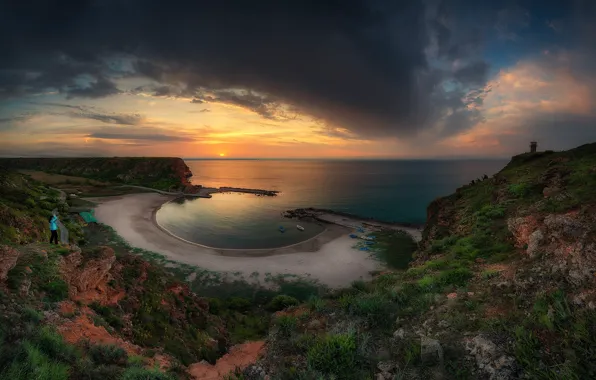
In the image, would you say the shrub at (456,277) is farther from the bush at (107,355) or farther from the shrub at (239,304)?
the shrub at (239,304)

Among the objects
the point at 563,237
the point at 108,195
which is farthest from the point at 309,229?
the point at 108,195

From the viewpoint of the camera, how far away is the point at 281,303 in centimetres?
2289

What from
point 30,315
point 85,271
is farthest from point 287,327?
point 85,271

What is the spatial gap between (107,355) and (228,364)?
559 centimetres

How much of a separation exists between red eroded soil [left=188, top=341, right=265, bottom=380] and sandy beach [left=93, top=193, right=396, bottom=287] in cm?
1509

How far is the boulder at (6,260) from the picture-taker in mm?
9000

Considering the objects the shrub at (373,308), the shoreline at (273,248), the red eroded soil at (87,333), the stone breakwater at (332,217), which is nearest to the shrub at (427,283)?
the shrub at (373,308)

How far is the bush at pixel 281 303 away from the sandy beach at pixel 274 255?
6164mm

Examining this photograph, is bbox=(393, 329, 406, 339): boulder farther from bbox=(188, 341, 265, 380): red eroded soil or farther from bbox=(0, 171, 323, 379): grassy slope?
bbox=(0, 171, 323, 379): grassy slope

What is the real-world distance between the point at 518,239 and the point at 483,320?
7.49 meters

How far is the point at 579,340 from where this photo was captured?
19.2 feet

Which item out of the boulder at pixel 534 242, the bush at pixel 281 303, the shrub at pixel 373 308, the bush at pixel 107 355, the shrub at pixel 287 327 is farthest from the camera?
the bush at pixel 281 303

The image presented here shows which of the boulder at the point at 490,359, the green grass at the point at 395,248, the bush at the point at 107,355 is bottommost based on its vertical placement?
the green grass at the point at 395,248

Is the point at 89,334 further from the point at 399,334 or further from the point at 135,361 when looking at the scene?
the point at 399,334
